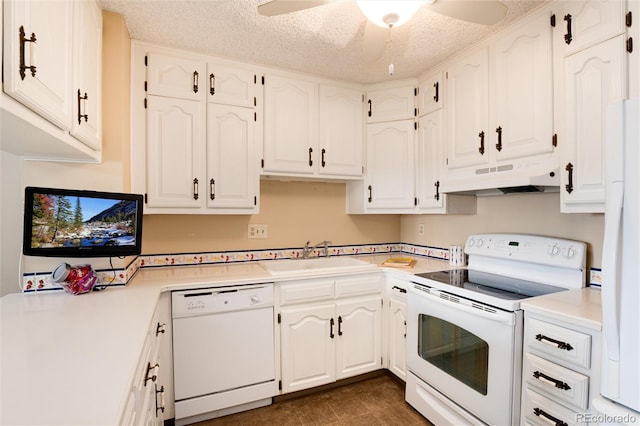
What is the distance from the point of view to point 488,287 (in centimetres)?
176

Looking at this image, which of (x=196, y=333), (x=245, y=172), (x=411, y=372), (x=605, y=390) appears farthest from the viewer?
(x=245, y=172)

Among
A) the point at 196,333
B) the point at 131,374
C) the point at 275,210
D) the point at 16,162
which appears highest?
the point at 16,162

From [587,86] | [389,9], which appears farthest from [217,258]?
[587,86]

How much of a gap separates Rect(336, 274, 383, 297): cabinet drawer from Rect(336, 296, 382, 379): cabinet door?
6 centimetres

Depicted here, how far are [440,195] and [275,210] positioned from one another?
1.33 metres

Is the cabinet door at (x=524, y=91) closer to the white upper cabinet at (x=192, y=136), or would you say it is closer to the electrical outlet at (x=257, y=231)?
the white upper cabinet at (x=192, y=136)

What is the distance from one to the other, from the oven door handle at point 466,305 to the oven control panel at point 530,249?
55 cm

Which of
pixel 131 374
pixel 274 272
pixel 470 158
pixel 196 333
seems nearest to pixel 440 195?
pixel 470 158

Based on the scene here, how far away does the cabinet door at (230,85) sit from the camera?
217 centimetres

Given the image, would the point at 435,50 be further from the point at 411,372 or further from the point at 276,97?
the point at 411,372

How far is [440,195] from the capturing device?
2.33m

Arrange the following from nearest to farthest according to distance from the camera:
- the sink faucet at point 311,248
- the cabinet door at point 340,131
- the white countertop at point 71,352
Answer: the white countertop at point 71,352, the cabinet door at point 340,131, the sink faucet at point 311,248

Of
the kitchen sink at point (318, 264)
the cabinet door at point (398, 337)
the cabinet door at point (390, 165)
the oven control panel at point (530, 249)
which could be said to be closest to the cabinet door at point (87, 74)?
the kitchen sink at point (318, 264)

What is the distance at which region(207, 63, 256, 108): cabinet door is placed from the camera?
217 cm
